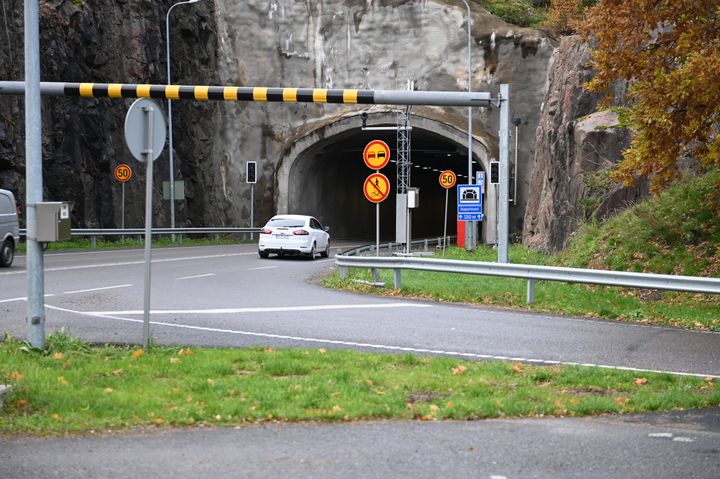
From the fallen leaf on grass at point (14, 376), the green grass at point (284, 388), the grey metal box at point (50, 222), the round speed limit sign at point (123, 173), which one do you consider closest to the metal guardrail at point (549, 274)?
the green grass at point (284, 388)

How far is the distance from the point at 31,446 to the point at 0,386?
1.52m

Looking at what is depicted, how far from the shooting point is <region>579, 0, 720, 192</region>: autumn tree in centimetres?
1538

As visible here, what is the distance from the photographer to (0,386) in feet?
27.6

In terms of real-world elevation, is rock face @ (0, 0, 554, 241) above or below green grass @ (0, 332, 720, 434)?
above

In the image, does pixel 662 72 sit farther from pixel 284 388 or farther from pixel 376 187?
pixel 284 388

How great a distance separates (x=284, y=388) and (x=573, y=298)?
9.76 meters

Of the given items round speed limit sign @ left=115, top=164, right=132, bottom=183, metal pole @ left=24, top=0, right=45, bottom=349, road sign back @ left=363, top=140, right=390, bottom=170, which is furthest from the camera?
round speed limit sign @ left=115, top=164, right=132, bottom=183

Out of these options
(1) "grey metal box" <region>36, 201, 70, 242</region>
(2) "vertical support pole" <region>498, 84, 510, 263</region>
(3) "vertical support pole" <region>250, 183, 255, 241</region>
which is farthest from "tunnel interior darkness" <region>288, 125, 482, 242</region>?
(1) "grey metal box" <region>36, 201, 70, 242</region>

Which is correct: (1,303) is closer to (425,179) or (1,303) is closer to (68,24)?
(68,24)

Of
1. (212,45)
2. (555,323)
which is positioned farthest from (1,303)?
(212,45)

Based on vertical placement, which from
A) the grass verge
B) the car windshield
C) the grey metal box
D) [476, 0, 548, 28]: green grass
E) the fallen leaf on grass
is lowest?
the grass verge

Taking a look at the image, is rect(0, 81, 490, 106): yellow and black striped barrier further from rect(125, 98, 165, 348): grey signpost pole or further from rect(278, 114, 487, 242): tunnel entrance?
rect(278, 114, 487, 242): tunnel entrance

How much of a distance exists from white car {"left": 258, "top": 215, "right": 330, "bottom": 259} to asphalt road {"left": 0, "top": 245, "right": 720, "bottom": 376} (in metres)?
11.0

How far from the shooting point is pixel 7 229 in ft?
80.6
